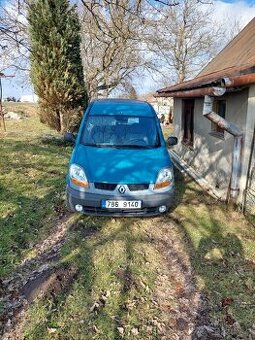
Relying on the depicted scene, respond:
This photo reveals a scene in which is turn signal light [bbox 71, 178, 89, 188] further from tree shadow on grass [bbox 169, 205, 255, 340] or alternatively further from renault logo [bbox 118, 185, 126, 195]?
tree shadow on grass [bbox 169, 205, 255, 340]

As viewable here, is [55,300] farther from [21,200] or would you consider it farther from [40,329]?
[21,200]

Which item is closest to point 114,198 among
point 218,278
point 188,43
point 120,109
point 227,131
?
point 218,278

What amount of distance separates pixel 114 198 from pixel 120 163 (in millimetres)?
645

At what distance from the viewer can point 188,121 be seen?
36.1 ft

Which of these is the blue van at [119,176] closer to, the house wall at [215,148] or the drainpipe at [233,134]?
the drainpipe at [233,134]

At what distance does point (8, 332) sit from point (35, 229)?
2150 millimetres

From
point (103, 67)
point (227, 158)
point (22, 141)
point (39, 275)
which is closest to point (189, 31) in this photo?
point (103, 67)

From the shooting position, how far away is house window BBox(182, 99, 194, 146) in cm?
1052

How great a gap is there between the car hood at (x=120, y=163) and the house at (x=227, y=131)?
4.83 ft

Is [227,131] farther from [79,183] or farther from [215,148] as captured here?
[79,183]

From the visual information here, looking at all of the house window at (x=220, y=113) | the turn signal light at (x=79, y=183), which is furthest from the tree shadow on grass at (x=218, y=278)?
the house window at (x=220, y=113)

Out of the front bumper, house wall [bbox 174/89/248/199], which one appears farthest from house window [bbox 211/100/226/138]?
the front bumper

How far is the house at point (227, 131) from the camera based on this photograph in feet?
17.7

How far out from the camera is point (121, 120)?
595cm
